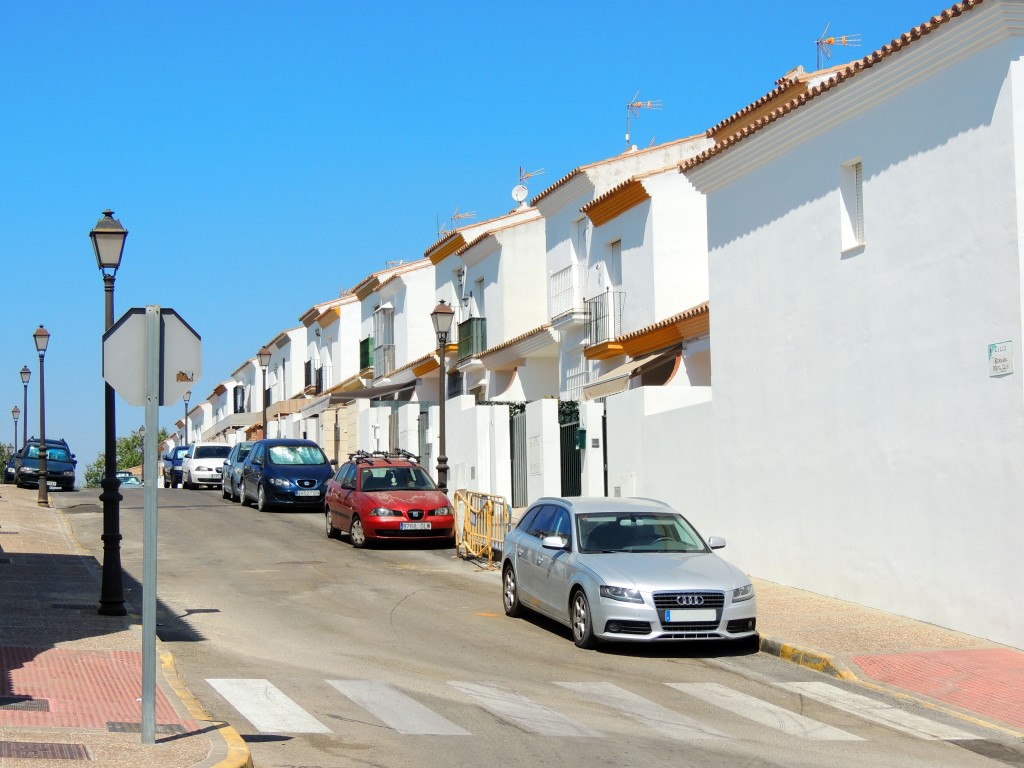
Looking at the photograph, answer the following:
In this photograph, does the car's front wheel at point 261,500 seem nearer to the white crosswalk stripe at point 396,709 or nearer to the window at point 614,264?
the window at point 614,264

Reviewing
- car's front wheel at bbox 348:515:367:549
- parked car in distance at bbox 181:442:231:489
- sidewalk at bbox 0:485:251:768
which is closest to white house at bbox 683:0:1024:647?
car's front wheel at bbox 348:515:367:549

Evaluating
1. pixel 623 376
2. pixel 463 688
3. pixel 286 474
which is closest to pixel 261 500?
pixel 286 474

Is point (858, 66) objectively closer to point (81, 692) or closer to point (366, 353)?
point (81, 692)

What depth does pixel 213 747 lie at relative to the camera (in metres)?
8.09

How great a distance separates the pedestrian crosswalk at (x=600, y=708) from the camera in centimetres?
947

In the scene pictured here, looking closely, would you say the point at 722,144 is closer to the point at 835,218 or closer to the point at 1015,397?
the point at 835,218

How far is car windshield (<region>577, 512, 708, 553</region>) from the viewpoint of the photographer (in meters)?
14.2

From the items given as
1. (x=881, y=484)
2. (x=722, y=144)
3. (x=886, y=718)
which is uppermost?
(x=722, y=144)

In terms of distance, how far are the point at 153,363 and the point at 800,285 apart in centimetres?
1086

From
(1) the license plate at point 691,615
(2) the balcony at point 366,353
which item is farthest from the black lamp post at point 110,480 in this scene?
(2) the balcony at point 366,353

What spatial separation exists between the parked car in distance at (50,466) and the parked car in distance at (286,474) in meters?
11.2

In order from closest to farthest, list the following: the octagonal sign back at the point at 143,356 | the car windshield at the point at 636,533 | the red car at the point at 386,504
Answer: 1. the octagonal sign back at the point at 143,356
2. the car windshield at the point at 636,533
3. the red car at the point at 386,504

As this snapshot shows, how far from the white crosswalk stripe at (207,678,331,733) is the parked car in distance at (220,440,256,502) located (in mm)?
22268

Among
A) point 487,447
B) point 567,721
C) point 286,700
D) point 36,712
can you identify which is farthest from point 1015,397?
point 487,447
